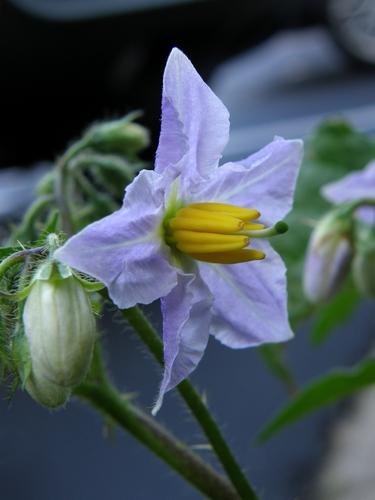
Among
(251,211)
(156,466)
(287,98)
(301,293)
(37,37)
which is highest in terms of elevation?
(251,211)

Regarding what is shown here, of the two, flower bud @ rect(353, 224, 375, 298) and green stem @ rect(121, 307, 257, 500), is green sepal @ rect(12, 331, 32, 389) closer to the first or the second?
green stem @ rect(121, 307, 257, 500)

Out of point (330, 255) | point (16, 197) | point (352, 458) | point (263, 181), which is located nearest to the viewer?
point (263, 181)

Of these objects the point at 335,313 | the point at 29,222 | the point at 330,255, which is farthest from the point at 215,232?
the point at 335,313

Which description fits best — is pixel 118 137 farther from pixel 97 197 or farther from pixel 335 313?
pixel 335 313

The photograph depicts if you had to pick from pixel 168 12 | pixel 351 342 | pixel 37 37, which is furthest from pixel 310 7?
pixel 351 342

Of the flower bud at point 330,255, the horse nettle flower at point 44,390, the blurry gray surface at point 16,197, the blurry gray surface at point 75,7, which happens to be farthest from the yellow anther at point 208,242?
the blurry gray surface at point 75,7

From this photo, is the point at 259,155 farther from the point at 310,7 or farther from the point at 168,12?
the point at 310,7

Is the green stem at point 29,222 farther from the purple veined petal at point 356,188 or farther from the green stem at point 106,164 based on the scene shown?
the purple veined petal at point 356,188
